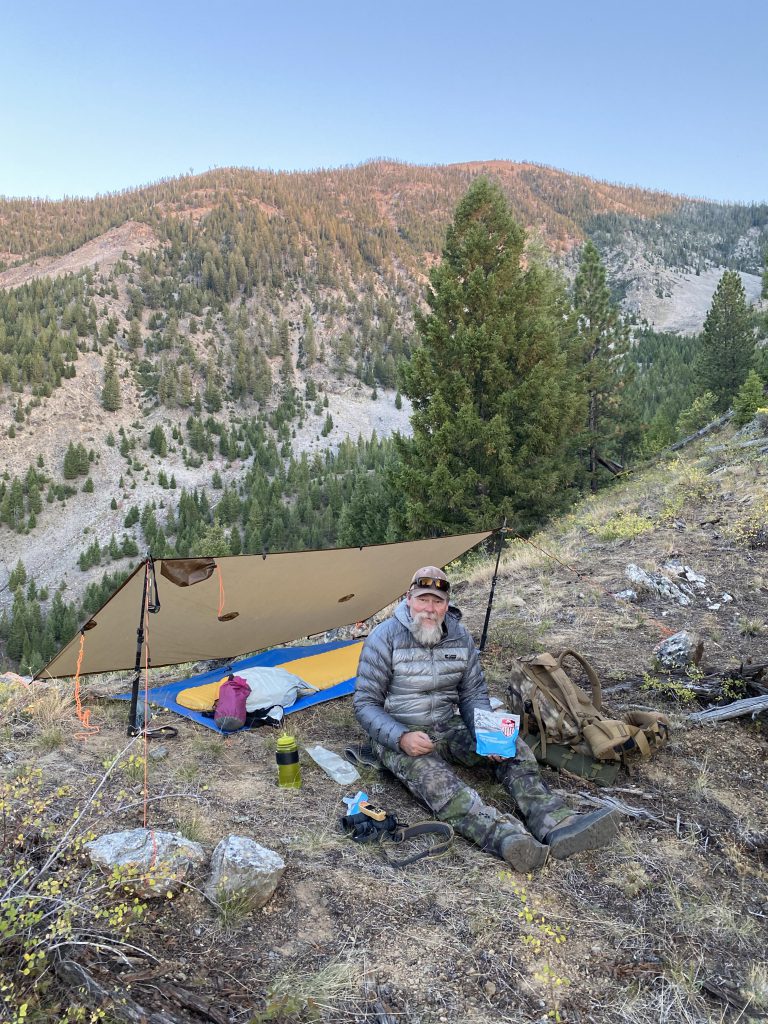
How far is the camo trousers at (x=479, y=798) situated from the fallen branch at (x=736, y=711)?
6.32ft

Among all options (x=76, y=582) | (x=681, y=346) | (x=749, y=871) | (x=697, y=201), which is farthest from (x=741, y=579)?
(x=697, y=201)

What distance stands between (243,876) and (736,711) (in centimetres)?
396

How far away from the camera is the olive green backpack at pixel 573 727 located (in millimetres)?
3914

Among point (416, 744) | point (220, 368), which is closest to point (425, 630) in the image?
point (416, 744)

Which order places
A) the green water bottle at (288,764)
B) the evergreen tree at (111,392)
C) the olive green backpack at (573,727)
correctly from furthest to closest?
the evergreen tree at (111,392) → the olive green backpack at (573,727) → the green water bottle at (288,764)

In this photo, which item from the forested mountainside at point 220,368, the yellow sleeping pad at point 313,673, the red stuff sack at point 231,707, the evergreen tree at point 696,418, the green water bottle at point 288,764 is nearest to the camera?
the green water bottle at point 288,764

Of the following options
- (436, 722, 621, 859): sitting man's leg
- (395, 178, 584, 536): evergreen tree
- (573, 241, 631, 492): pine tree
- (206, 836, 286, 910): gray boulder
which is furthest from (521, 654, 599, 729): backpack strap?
(573, 241, 631, 492): pine tree

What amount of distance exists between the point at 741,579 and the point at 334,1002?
742 cm

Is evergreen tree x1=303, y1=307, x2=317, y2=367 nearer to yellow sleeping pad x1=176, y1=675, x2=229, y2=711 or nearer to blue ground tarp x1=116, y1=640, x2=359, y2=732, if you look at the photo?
blue ground tarp x1=116, y1=640, x2=359, y2=732

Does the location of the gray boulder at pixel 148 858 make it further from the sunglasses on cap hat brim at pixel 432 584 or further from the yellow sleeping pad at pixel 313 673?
the yellow sleeping pad at pixel 313 673

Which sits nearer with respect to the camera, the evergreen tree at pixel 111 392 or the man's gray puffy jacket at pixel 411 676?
the man's gray puffy jacket at pixel 411 676

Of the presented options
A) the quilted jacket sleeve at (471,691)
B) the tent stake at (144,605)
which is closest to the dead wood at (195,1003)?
the quilted jacket sleeve at (471,691)

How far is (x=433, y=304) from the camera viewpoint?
13883mm

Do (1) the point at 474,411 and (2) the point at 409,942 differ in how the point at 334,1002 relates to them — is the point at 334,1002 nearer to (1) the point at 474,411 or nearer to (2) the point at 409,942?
(2) the point at 409,942
